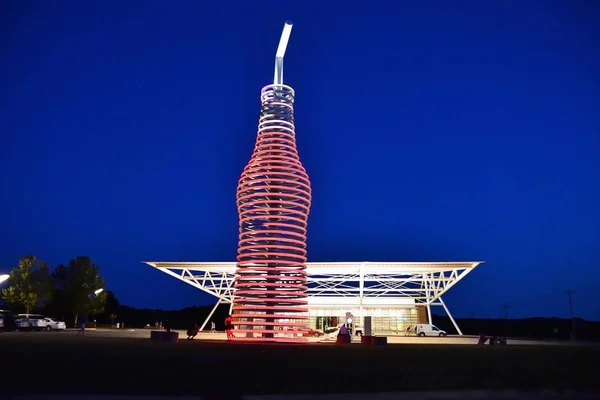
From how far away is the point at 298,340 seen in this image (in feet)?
82.5

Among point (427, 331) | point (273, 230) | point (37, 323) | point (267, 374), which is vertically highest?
point (273, 230)

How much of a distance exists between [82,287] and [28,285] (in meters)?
6.93

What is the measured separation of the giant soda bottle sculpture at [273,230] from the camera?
80.4 feet

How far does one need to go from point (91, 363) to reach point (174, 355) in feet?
8.67

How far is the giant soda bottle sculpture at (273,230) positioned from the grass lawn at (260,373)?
316 inches

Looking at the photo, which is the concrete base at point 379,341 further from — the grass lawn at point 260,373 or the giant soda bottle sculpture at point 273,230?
the grass lawn at point 260,373

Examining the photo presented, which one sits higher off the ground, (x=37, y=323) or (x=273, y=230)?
(x=273, y=230)

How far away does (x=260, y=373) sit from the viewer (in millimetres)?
12172

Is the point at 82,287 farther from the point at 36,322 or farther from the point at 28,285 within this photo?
the point at 36,322

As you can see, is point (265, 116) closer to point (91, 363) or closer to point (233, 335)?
point (233, 335)

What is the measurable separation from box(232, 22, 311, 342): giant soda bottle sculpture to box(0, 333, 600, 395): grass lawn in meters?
8.03

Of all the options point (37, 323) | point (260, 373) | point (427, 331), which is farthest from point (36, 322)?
point (260, 373)

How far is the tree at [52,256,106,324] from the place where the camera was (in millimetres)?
62031

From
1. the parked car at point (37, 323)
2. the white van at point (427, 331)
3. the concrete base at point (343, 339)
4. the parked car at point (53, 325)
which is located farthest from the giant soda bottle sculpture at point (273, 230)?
the white van at point (427, 331)
